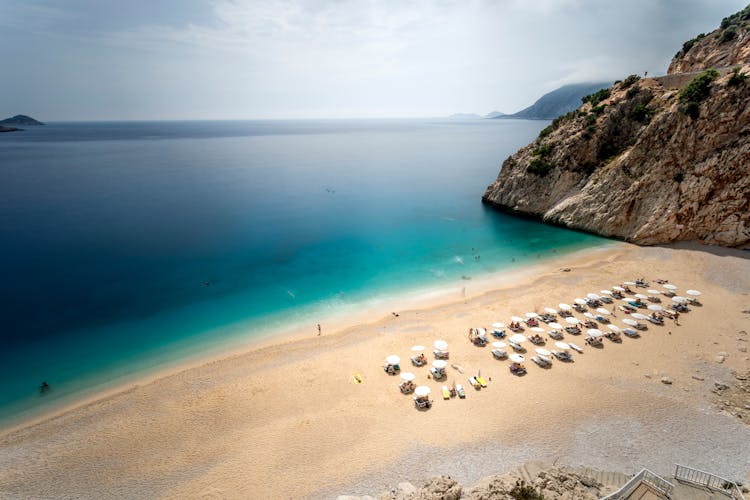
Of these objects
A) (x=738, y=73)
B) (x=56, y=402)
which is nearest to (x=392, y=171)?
(x=738, y=73)

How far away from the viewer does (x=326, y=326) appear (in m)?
30.8

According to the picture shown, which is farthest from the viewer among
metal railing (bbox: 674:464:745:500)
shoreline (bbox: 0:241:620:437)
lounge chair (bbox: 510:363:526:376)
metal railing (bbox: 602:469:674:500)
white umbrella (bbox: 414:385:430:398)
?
lounge chair (bbox: 510:363:526:376)

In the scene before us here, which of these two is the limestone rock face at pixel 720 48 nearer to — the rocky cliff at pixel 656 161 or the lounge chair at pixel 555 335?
the rocky cliff at pixel 656 161

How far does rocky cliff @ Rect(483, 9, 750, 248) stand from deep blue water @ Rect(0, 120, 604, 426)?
5564 mm

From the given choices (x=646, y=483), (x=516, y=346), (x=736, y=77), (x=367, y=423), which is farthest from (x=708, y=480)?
(x=736, y=77)

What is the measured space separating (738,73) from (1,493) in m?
71.1

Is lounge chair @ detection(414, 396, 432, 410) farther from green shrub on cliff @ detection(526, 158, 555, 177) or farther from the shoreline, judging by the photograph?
green shrub on cliff @ detection(526, 158, 555, 177)

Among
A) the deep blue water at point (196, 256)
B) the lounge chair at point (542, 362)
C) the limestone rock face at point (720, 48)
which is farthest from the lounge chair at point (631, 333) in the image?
the limestone rock face at point (720, 48)

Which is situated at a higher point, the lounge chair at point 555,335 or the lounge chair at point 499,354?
the lounge chair at point 555,335

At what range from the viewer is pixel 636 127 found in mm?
50906

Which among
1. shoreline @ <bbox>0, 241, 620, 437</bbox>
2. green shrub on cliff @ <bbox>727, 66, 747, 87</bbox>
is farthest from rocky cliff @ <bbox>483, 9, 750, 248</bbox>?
shoreline @ <bbox>0, 241, 620, 437</bbox>

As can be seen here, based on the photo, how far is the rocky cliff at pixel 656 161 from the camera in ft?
129

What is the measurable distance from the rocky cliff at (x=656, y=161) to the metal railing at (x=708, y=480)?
36.5 meters

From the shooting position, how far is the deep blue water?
2830cm
